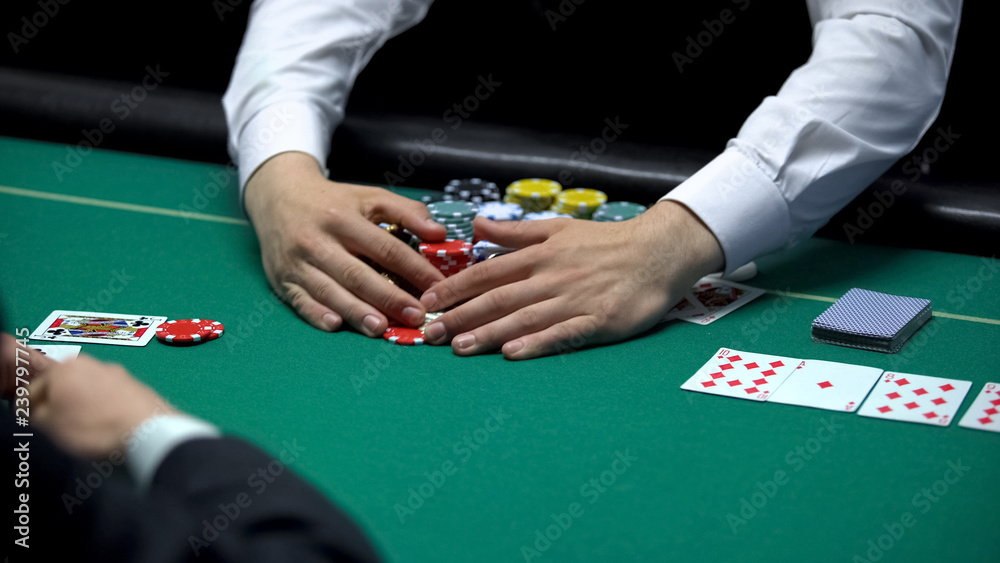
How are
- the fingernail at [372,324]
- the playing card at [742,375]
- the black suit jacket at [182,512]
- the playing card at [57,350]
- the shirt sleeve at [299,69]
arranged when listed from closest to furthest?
the black suit jacket at [182,512]
the playing card at [742,375]
the playing card at [57,350]
the fingernail at [372,324]
the shirt sleeve at [299,69]

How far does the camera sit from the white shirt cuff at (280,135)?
7.20 feet

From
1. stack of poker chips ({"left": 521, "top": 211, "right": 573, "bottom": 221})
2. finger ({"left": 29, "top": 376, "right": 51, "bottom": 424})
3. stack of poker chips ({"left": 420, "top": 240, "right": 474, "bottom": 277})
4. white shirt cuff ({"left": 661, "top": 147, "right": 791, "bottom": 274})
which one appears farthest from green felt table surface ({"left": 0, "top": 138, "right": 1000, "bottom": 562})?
stack of poker chips ({"left": 521, "top": 211, "right": 573, "bottom": 221})

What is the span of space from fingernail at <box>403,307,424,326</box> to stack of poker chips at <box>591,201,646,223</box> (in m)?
0.60

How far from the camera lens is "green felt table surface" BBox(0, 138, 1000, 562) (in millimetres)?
1170

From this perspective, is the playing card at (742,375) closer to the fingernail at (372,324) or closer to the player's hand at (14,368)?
the fingernail at (372,324)

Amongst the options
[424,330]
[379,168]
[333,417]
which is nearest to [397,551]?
[333,417]

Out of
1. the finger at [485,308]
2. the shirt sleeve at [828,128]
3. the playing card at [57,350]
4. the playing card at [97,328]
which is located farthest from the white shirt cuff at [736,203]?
the playing card at [57,350]

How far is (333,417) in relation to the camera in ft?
4.77

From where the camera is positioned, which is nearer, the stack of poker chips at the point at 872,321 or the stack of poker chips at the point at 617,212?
the stack of poker chips at the point at 872,321

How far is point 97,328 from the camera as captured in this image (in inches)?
68.2

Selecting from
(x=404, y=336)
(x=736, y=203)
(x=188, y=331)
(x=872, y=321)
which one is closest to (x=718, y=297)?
(x=736, y=203)

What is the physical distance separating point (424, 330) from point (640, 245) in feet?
1.40

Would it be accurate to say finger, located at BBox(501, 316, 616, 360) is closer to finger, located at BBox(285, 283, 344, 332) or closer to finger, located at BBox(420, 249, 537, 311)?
finger, located at BBox(420, 249, 537, 311)

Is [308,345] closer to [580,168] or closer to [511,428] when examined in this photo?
[511,428]
